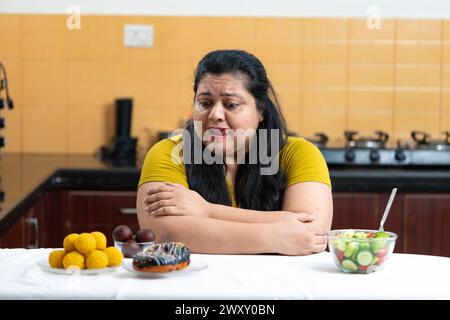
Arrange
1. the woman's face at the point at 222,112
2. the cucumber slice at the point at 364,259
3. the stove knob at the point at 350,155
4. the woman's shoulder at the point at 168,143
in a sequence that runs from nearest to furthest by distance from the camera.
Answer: the cucumber slice at the point at 364,259 < the woman's face at the point at 222,112 < the woman's shoulder at the point at 168,143 < the stove knob at the point at 350,155

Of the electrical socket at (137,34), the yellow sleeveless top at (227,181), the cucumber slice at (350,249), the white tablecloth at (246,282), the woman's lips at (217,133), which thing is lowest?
the white tablecloth at (246,282)

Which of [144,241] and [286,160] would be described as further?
[286,160]

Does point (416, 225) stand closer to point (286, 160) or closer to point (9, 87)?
point (286, 160)

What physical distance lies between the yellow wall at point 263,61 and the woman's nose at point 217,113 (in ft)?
5.83

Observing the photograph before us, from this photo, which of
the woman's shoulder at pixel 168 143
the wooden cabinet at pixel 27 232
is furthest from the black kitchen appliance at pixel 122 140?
the woman's shoulder at pixel 168 143

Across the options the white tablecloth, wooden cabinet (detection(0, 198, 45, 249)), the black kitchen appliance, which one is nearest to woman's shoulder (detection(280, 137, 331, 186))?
the white tablecloth

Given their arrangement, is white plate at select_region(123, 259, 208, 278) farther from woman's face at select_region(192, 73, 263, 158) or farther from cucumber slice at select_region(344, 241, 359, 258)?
woman's face at select_region(192, 73, 263, 158)

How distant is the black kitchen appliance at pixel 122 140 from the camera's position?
12.3 feet

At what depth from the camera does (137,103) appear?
392 cm

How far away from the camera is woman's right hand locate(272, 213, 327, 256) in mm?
1880

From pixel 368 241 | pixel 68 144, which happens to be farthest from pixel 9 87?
pixel 368 241

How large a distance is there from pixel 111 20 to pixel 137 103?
0.40 m

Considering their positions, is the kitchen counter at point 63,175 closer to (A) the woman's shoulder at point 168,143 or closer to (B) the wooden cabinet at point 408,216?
(A) the woman's shoulder at point 168,143

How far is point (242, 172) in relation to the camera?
2.28 meters
